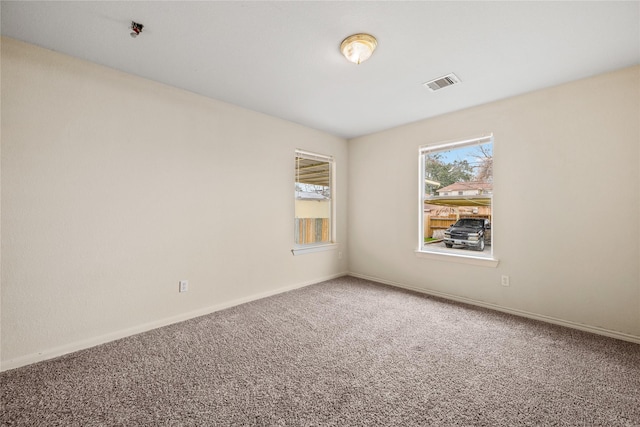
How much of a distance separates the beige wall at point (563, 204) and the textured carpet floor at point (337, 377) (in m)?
0.35

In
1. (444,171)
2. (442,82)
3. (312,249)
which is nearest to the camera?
(442,82)

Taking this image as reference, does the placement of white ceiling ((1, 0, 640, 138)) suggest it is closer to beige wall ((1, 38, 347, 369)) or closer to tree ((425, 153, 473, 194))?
beige wall ((1, 38, 347, 369))

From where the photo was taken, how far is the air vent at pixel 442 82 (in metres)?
2.54

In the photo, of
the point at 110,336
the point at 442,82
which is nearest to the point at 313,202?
the point at 442,82

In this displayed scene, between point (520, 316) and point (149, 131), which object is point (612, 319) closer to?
point (520, 316)

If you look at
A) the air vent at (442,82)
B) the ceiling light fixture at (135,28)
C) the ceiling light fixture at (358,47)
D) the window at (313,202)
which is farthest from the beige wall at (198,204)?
the ceiling light fixture at (358,47)

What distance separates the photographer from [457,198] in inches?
138

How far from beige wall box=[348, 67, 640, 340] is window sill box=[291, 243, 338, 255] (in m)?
1.50

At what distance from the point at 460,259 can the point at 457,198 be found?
0.80m

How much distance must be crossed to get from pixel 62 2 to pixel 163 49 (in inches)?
23.2

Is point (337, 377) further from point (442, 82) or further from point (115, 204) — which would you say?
point (442, 82)

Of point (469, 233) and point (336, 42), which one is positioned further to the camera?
point (469, 233)

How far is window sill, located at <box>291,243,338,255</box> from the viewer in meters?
3.94

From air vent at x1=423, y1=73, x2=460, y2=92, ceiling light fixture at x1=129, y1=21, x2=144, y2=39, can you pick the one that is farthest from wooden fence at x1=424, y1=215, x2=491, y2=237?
ceiling light fixture at x1=129, y1=21, x2=144, y2=39
